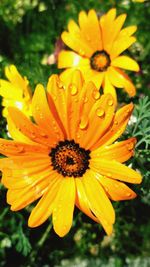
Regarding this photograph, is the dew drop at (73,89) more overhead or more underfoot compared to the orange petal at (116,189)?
more overhead

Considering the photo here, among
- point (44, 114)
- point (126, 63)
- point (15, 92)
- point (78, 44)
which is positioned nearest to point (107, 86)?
point (126, 63)

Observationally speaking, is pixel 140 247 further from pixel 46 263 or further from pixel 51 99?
pixel 51 99

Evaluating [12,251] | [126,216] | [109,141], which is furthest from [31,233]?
[109,141]

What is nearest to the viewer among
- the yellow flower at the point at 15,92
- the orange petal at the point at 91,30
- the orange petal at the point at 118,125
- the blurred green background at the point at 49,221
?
the orange petal at the point at 118,125

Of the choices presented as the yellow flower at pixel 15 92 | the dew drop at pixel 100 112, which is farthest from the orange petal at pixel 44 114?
the yellow flower at pixel 15 92

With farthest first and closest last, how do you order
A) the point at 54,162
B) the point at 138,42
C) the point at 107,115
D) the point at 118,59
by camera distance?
1. the point at 138,42
2. the point at 118,59
3. the point at 54,162
4. the point at 107,115

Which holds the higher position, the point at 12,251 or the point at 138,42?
the point at 138,42

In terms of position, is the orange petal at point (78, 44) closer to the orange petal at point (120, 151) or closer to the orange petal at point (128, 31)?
the orange petal at point (128, 31)

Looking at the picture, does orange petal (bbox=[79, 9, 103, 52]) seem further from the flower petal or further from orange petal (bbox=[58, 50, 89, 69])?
the flower petal
